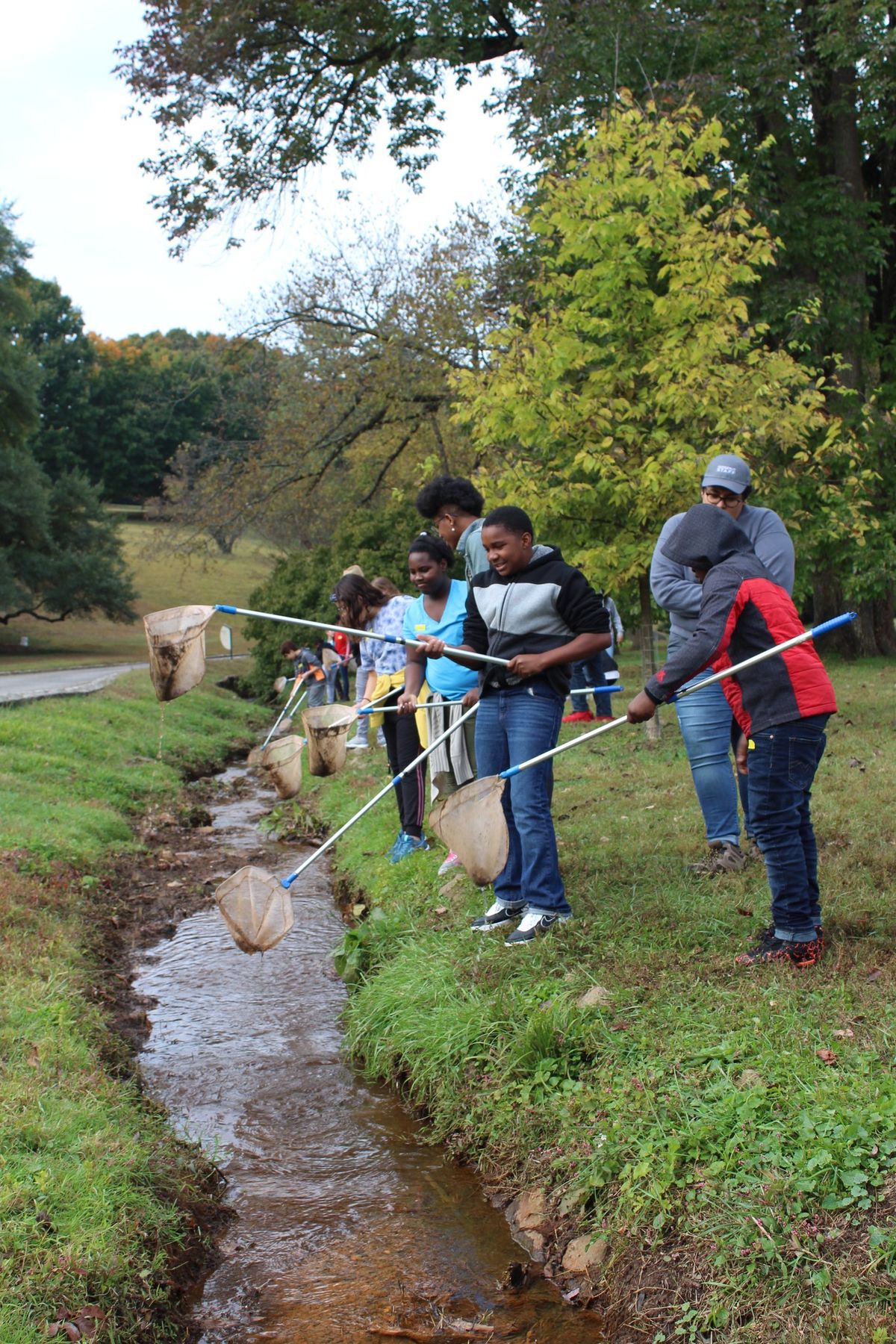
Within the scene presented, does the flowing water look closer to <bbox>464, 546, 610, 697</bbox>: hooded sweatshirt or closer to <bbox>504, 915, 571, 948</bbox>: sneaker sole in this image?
<bbox>504, 915, 571, 948</bbox>: sneaker sole

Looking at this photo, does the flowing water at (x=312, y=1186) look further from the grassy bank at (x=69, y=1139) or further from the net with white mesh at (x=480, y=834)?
the net with white mesh at (x=480, y=834)

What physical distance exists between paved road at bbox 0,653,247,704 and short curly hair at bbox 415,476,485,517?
1004 centimetres

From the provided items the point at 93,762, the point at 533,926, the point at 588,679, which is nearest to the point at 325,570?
the point at 588,679

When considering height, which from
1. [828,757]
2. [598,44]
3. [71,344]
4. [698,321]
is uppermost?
[71,344]

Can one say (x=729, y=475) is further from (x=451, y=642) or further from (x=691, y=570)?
(x=451, y=642)

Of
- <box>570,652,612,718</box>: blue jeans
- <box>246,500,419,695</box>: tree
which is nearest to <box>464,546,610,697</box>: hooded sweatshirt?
<box>570,652,612,718</box>: blue jeans

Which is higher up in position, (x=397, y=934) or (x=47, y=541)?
(x=47, y=541)

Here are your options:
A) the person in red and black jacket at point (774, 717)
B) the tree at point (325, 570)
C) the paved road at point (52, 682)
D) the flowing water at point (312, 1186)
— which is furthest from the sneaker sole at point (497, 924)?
the tree at point (325, 570)

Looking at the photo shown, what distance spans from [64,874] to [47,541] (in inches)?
1624

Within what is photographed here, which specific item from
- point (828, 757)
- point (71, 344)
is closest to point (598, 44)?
point (828, 757)

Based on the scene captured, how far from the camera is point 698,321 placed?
11078mm

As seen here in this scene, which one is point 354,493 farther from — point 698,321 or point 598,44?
point 698,321

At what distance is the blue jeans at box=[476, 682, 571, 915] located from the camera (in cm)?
568

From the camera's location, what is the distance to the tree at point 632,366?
10.8 m
